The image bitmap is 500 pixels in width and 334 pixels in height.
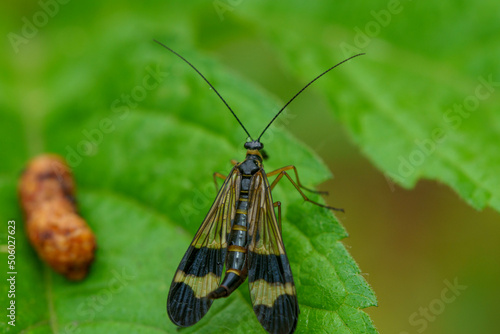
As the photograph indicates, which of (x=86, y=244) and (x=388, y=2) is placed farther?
(x=388, y=2)

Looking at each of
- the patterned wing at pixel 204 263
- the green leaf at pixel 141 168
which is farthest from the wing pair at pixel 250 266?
the green leaf at pixel 141 168

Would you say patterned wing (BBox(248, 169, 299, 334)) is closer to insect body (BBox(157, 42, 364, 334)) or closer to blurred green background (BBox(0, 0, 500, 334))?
insect body (BBox(157, 42, 364, 334))

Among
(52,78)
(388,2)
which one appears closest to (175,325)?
(52,78)

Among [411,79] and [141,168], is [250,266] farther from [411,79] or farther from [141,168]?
[411,79]

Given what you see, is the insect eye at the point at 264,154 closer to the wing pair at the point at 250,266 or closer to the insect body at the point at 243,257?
the insect body at the point at 243,257

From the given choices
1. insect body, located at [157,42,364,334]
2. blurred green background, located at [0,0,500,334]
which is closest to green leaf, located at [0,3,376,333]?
blurred green background, located at [0,0,500,334]

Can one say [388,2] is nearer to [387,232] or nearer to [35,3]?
[387,232]

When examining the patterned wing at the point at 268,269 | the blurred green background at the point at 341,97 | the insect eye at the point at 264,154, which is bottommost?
the patterned wing at the point at 268,269
